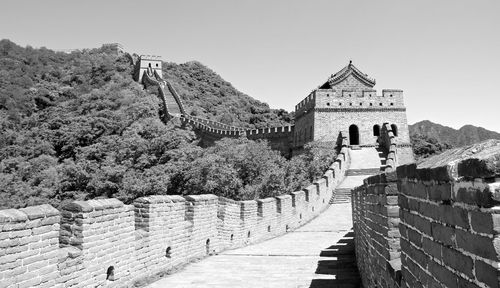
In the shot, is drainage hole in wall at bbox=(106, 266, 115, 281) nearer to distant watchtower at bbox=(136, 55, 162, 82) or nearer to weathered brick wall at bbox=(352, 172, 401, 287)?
weathered brick wall at bbox=(352, 172, 401, 287)

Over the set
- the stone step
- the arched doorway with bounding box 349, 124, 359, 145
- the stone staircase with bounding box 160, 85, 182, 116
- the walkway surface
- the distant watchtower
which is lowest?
the walkway surface

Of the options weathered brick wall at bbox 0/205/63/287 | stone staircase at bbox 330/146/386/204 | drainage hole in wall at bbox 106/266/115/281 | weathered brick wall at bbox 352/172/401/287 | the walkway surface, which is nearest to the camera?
weathered brick wall at bbox 352/172/401/287

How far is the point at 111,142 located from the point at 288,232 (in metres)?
30.8

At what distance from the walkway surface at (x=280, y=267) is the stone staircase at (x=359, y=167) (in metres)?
9.03

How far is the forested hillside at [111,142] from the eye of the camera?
26.1 meters

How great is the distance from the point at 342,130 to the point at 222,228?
2459 cm

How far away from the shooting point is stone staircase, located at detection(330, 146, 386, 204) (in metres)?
23.1

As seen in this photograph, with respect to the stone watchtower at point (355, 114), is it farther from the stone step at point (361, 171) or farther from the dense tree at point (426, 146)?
the dense tree at point (426, 146)

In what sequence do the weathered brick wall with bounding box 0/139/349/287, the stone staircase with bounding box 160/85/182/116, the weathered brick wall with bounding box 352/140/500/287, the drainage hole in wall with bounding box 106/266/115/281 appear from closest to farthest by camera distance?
the weathered brick wall with bounding box 352/140/500/287 → the weathered brick wall with bounding box 0/139/349/287 → the drainage hole in wall with bounding box 106/266/115/281 → the stone staircase with bounding box 160/85/182/116

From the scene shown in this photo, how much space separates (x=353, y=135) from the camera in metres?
35.1

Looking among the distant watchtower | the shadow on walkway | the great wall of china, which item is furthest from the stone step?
Result: the distant watchtower

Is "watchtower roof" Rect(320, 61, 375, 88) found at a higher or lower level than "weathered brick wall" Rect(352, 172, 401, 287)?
higher

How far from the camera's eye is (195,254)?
9703 mm

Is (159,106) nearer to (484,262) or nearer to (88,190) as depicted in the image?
(88,190)
